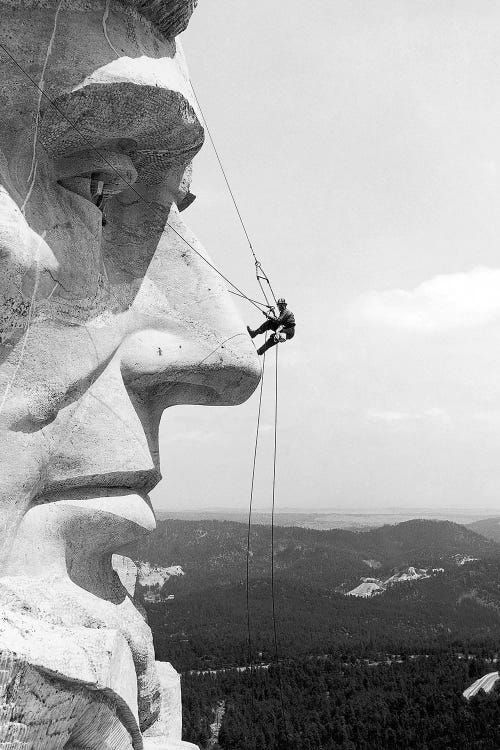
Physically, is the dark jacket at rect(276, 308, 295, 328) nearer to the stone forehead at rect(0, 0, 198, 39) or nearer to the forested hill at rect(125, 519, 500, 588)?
the stone forehead at rect(0, 0, 198, 39)

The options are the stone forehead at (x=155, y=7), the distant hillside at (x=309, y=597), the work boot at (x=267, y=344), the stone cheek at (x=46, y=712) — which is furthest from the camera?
the distant hillside at (x=309, y=597)

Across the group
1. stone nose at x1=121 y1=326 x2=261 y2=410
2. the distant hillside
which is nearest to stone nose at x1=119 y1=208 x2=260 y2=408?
stone nose at x1=121 y1=326 x2=261 y2=410

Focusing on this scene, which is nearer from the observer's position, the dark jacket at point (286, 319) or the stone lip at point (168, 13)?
the stone lip at point (168, 13)

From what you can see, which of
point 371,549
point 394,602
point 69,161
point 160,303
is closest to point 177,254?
point 160,303

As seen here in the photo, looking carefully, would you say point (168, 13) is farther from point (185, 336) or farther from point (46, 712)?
point (46, 712)

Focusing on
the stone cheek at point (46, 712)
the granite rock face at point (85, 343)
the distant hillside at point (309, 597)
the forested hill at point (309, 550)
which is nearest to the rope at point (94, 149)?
the granite rock face at point (85, 343)

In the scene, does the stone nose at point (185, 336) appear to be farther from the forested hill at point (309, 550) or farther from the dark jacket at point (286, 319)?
the forested hill at point (309, 550)
